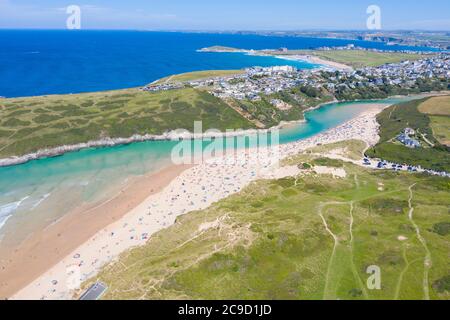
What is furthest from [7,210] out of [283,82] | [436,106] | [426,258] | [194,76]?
[436,106]

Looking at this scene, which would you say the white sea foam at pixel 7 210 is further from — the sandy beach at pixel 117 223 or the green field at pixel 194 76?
the green field at pixel 194 76

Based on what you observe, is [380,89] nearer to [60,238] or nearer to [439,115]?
[439,115]

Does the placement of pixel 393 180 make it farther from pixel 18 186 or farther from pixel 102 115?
pixel 102 115

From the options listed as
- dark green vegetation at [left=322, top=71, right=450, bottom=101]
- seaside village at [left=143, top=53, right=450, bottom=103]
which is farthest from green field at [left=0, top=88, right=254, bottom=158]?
dark green vegetation at [left=322, top=71, right=450, bottom=101]

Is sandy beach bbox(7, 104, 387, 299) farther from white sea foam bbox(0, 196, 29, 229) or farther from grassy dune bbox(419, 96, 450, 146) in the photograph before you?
grassy dune bbox(419, 96, 450, 146)
